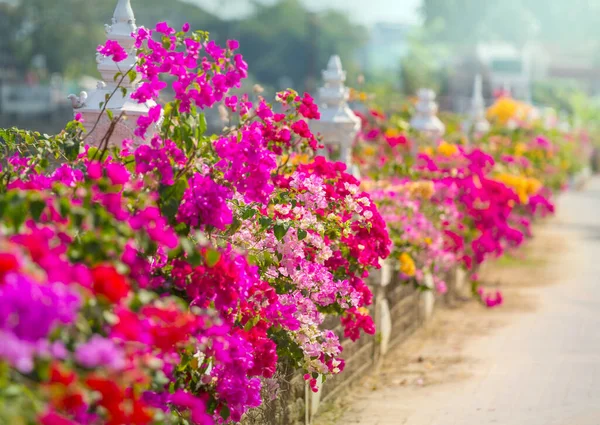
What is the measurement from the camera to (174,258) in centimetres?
455

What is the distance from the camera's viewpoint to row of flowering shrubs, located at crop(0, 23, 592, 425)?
277cm

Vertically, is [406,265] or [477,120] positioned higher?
[477,120]

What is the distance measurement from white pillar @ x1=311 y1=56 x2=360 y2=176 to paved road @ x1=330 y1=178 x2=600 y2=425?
2.26m

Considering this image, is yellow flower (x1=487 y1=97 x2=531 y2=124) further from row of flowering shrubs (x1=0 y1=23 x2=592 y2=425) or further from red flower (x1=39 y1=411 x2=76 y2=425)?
red flower (x1=39 y1=411 x2=76 y2=425)

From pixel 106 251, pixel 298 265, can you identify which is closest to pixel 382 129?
pixel 298 265

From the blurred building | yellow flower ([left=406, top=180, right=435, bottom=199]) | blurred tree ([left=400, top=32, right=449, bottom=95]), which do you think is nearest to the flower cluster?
yellow flower ([left=406, top=180, right=435, bottom=199])

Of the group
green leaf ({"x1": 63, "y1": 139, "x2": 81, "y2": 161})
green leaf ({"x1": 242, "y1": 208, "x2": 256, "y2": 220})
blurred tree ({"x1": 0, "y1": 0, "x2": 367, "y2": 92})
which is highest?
blurred tree ({"x1": 0, "y1": 0, "x2": 367, "y2": 92})

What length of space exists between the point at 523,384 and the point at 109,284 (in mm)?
6283

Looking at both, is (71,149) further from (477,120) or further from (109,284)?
(477,120)

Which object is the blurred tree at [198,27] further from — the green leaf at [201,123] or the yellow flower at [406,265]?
the green leaf at [201,123]

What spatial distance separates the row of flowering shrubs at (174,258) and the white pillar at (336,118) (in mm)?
3023

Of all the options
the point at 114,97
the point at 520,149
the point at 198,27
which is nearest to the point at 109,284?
the point at 114,97

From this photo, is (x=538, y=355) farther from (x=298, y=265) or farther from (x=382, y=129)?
(x=382, y=129)

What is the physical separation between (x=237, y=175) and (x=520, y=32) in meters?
158
